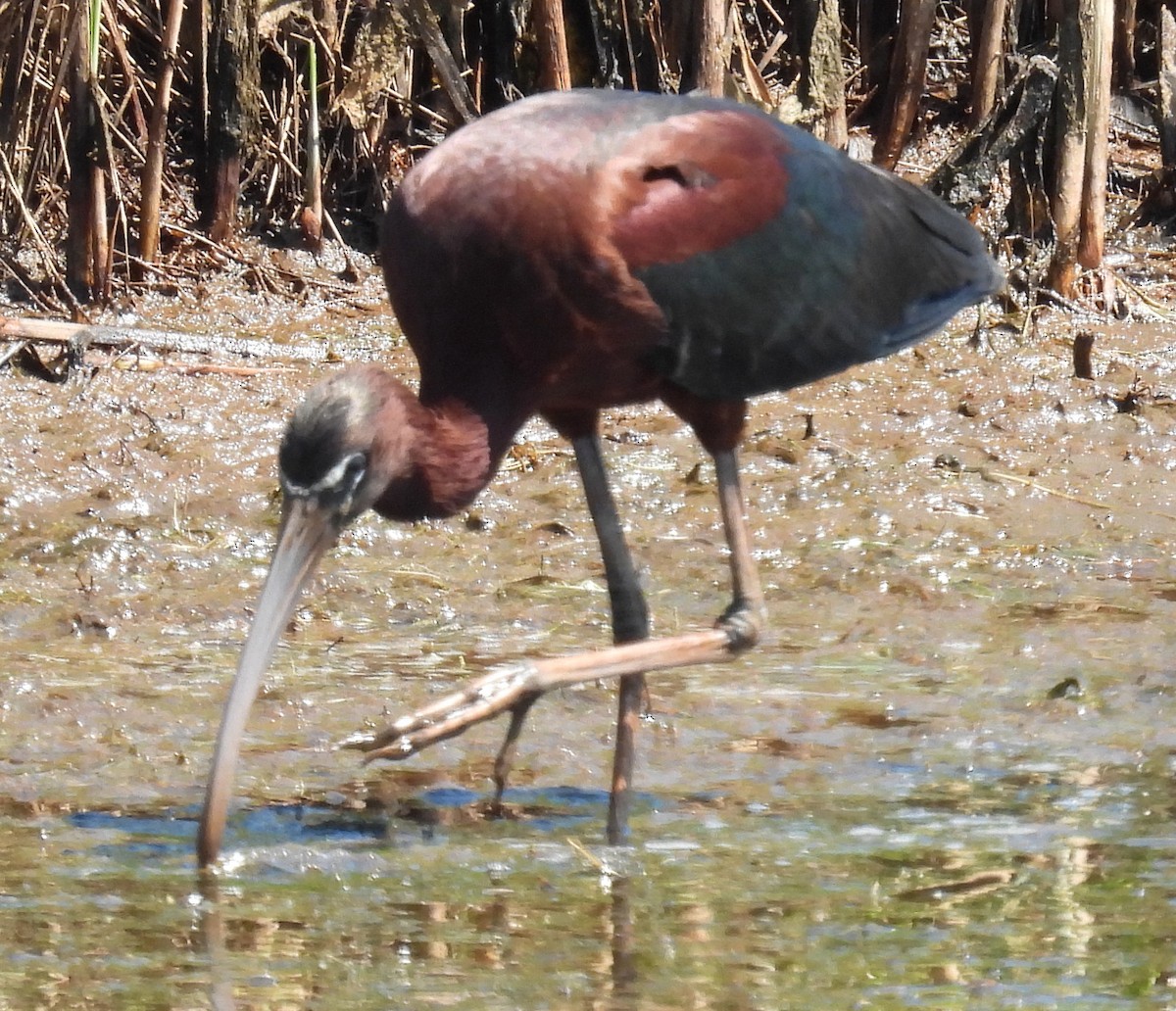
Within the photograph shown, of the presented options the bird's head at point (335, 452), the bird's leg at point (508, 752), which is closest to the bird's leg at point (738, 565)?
the bird's leg at point (508, 752)

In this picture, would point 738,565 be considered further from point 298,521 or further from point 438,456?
point 298,521

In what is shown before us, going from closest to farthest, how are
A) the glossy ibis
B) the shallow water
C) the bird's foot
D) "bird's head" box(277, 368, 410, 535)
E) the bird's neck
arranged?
the shallow water
"bird's head" box(277, 368, 410, 535)
the glossy ibis
the bird's neck
the bird's foot

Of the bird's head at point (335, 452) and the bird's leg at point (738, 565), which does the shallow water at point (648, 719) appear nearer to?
the bird's leg at point (738, 565)

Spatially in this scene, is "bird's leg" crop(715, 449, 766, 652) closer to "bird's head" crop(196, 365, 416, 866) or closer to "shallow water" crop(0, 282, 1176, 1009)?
"shallow water" crop(0, 282, 1176, 1009)

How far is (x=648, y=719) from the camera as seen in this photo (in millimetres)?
5344

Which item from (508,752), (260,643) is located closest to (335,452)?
(260,643)

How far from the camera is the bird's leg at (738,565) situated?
519 cm

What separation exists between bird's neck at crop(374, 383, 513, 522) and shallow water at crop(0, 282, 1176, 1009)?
2.16ft

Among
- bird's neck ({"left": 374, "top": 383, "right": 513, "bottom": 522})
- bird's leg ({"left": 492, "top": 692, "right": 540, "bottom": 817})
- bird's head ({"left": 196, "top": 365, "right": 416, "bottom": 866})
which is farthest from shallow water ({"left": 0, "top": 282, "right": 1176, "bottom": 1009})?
bird's neck ({"left": 374, "top": 383, "right": 513, "bottom": 522})

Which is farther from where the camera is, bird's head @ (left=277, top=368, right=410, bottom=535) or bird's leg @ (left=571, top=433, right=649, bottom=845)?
bird's leg @ (left=571, top=433, right=649, bottom=845)

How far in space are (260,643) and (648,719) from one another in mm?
1399

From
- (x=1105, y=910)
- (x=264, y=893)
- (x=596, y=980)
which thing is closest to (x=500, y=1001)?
(x=596, y=980)

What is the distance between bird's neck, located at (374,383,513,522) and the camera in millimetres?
4504

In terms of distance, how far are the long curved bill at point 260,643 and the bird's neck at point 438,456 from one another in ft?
0.96
